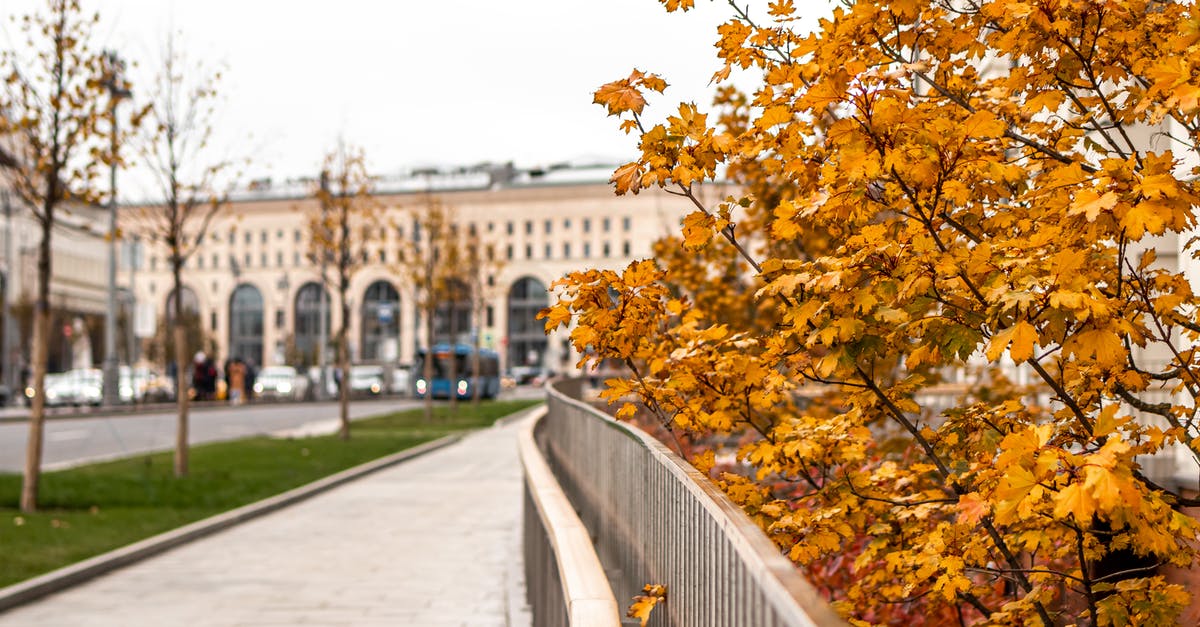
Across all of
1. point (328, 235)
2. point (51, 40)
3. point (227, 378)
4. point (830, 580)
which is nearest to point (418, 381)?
point (227, 378)

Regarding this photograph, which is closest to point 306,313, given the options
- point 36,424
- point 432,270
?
point 432,270

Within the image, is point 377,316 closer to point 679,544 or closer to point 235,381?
point 235,381

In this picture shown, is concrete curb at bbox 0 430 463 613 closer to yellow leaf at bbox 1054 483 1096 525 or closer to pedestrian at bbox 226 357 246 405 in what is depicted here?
yellow leaf at bbox 1054 483 1096 525

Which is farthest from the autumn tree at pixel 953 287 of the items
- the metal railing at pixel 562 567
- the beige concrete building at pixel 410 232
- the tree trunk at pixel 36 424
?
the beige concrete building at pixel 410 232

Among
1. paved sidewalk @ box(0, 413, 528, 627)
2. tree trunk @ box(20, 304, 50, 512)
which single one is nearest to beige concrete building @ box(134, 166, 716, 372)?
paved sidewalk @ box(0, 413, 528, 627)

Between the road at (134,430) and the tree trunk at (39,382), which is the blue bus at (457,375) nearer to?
the road at (134,430)

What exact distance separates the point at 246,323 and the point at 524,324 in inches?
1202

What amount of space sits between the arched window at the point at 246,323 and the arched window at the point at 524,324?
26677 millimetres

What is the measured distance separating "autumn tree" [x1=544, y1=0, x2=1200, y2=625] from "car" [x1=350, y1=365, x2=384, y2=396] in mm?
76571

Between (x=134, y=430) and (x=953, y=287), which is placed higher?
(x=953, y=287)

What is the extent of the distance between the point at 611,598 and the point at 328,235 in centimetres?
2983

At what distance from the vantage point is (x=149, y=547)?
12.9m

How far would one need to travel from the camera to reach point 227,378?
58.5 metres

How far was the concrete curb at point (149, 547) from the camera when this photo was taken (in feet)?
34.4
